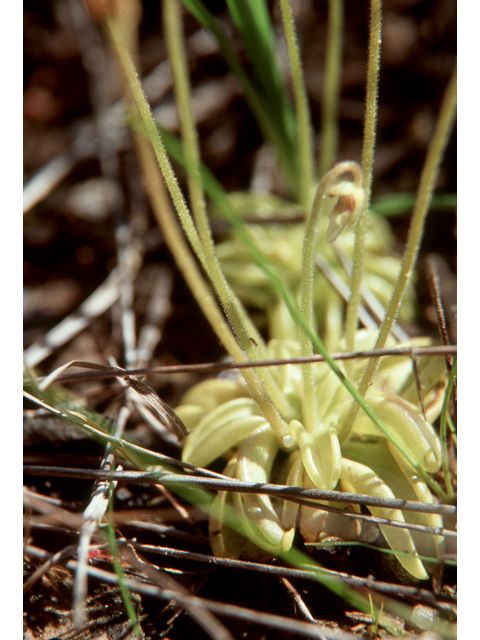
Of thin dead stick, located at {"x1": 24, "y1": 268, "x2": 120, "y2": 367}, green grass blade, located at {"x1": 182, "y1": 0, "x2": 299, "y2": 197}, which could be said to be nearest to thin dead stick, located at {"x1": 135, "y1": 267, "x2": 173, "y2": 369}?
thin dead stick, located at {"x1": 24, "y1": 268, "x2": 120, "y2": 367}

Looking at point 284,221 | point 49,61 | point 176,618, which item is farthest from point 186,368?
point 49,61

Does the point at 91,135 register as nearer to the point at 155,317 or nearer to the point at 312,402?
the point at 155,317

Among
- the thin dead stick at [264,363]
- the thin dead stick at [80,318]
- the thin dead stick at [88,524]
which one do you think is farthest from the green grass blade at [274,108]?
the thin dead stick at [88,524]

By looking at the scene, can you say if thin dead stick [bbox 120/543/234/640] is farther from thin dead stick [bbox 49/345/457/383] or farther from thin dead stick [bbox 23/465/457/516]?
thin dead stick [bbox 49/345/457/383]

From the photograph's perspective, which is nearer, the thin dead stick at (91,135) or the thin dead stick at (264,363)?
the thin dead stick at (264,363)

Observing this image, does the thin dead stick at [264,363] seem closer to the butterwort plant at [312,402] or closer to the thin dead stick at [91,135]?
the butterwort plant at [312,402]

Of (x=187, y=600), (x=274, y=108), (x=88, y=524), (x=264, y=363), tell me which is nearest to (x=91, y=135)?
(x=274, y=108)

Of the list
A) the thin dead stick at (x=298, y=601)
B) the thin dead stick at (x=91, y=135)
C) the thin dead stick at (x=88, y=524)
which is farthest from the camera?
the thin dead stick at (x=91, y=135)
